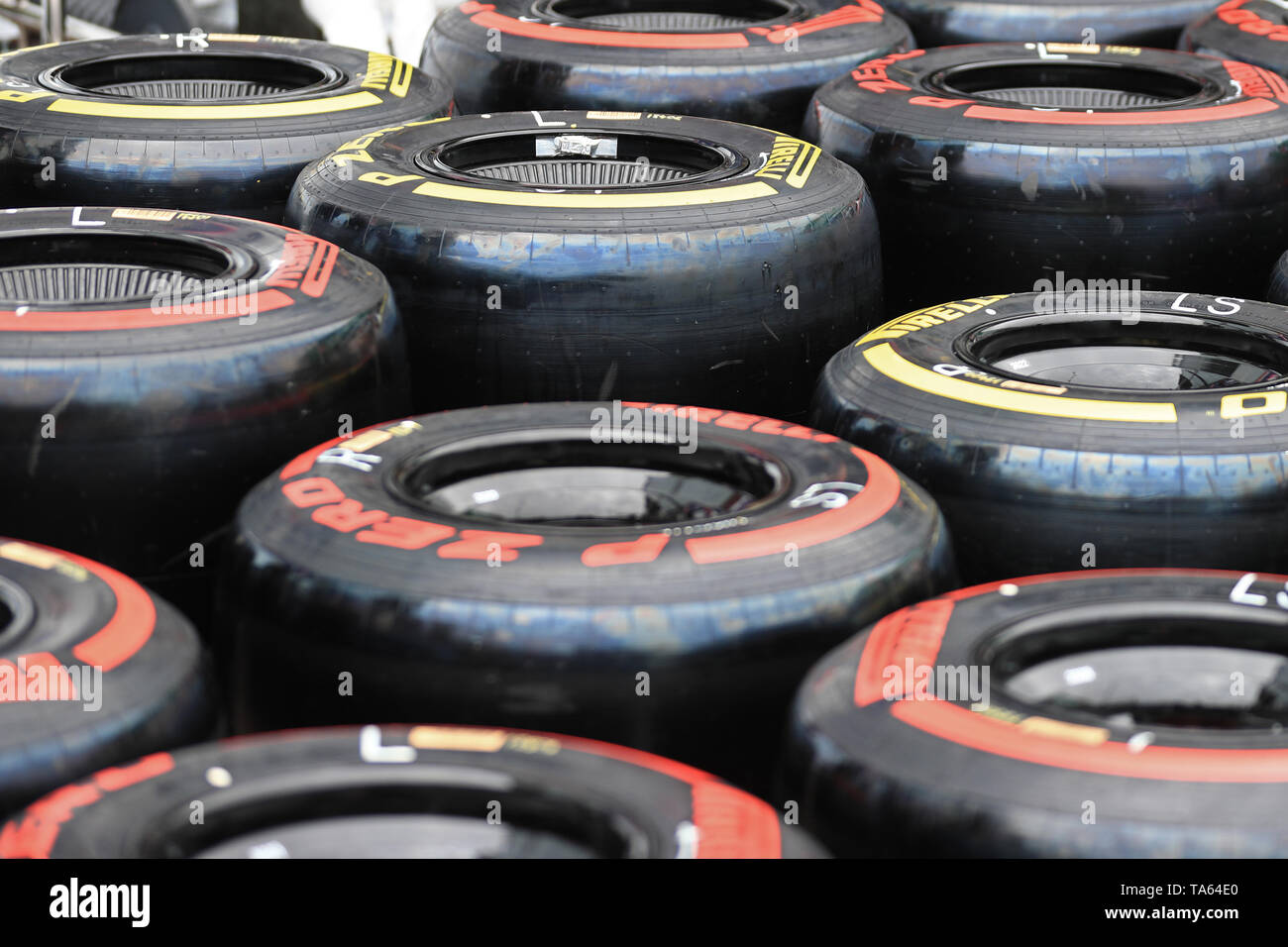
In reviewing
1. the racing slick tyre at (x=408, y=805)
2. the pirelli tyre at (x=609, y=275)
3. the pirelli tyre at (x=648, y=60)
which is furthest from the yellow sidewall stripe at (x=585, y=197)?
the racing slick tyre at (x=408, y=805)

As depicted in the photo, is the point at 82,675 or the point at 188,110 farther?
the point at 188,110

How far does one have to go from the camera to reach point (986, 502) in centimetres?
300

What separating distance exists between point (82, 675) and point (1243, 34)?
14.2 ft

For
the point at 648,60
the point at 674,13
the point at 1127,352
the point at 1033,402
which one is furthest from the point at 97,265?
the point at 674,13

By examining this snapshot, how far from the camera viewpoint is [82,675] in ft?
7.07

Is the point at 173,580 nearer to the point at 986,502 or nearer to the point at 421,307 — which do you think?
the point at 421,307

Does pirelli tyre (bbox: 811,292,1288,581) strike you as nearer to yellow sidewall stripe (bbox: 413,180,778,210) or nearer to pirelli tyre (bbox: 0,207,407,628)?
yellow sidewall stripe (bbox: 413,180,778,210)

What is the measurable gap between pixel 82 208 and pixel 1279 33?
3598 mm

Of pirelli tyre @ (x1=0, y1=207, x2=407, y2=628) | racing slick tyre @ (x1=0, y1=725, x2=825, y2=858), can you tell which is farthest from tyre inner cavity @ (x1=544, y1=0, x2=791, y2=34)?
racing slick tyre @ (x1=0, y1=725, x2=825, y2=858)

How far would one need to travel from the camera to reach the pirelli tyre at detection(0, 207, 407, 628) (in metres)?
2.88

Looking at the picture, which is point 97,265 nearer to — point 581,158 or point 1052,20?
point 581,158

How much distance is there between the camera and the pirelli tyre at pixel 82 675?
2.06m

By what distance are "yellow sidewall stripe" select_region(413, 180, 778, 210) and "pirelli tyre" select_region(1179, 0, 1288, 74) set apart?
2.28m

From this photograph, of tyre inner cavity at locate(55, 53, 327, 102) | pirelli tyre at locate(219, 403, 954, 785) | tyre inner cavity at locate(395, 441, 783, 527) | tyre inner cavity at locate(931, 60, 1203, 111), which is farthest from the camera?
tyre inner cavity at locate(55, 53, 327, 102)
